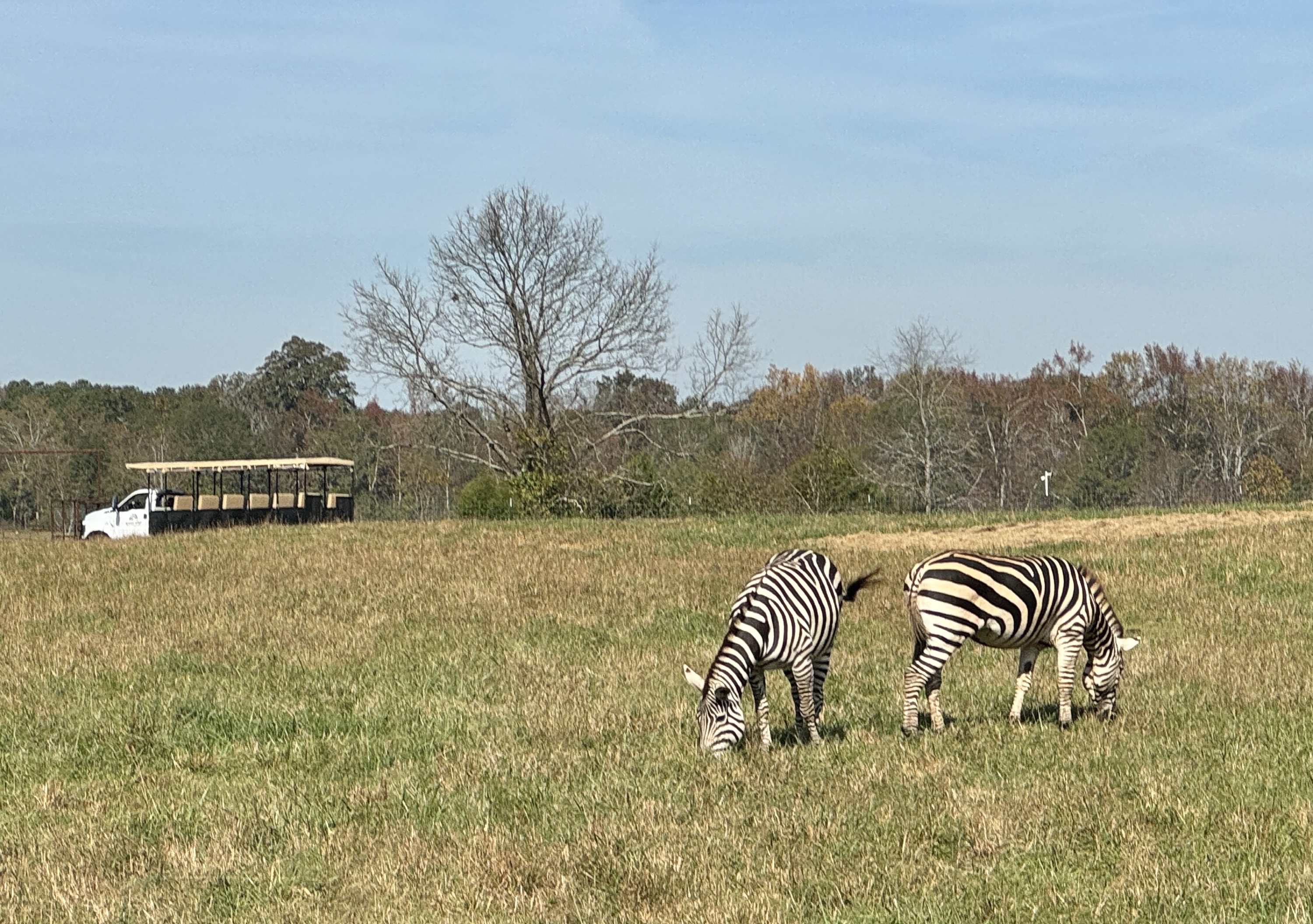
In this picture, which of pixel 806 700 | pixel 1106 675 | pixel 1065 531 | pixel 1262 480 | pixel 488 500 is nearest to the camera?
pixel 806 700

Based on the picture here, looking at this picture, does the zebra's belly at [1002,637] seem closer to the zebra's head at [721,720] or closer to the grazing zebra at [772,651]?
the grazing zebra at [772,651]

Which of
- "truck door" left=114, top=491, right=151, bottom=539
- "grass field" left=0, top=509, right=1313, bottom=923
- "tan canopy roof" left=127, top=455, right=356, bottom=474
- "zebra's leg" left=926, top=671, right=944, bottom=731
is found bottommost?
"grass field" left=0, top=509, right=1313, bottom=923

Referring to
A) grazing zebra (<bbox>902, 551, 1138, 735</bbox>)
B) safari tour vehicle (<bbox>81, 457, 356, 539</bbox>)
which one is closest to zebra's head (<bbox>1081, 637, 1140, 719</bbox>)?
grazing zebra (<bbox>902, 551, 1138, 735</bbox>)

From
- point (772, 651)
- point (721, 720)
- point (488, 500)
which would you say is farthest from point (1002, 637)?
point (488, 500)

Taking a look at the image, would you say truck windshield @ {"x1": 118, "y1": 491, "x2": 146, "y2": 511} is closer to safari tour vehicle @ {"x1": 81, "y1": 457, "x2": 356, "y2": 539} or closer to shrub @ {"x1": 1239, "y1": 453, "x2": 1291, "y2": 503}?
safari tour vehicle @ {"x1": 81, "y1": 457, "x2": 356, "y2": 539}

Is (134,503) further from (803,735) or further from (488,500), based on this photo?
(803,735)

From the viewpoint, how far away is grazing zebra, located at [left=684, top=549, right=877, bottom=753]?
10.1 metres

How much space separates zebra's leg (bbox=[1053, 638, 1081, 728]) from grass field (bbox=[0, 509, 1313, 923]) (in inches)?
10.5

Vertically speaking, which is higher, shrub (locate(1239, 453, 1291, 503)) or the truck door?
shrub (locate(1239, 453, 1291, 503))

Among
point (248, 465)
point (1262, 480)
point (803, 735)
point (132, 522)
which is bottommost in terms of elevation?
point (803, 735)

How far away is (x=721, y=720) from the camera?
1009 cm

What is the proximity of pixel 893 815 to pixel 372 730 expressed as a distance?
216 inches

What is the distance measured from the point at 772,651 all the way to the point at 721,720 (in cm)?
67

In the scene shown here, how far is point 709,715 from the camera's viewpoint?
10.1 metres
